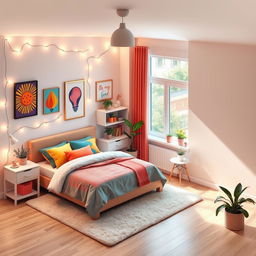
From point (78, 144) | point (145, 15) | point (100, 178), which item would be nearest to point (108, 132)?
point (78, 144)

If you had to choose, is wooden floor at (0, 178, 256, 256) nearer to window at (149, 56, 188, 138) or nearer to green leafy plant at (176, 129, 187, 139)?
green leafy plant at (176, 129, 187, 139)

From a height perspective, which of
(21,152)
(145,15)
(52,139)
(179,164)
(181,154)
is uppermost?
(145,15)

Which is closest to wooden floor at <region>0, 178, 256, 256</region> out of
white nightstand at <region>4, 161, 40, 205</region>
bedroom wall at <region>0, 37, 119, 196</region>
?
white nightstand at <region>4, 161, 40, 205</region>

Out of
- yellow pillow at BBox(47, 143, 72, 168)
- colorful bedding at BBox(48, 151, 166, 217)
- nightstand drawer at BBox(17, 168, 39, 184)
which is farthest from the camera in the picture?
yellow pillow at BBox(47, 143, 72, 168)

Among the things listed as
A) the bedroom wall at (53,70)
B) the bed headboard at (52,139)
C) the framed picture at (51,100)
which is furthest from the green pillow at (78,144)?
the framed picture at (51,100)

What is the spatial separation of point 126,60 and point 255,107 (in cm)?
270

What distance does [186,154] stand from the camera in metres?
7.45

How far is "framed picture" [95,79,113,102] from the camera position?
311 inches

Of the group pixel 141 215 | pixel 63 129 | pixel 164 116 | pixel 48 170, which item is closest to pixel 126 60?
pixel 164 116

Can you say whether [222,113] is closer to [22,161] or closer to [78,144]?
[78,144]

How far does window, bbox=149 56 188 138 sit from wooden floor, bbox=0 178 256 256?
6.46 feet

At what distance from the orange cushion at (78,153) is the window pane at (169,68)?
6.07ft

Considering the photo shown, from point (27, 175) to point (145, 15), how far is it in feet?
10.4

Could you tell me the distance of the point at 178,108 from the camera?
7727mm
